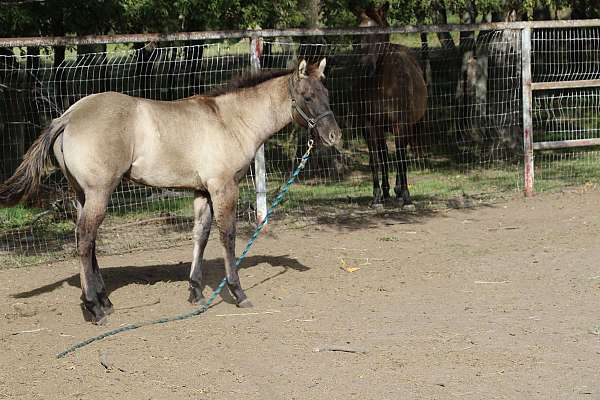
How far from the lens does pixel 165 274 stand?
7.77 meters

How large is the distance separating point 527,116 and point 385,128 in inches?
75.4

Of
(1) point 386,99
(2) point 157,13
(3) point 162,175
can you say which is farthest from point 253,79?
(2) point 157,13

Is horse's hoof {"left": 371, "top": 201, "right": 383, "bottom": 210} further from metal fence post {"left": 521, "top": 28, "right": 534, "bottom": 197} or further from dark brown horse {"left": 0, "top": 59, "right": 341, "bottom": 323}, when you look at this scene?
dark brown horse {"left": 0, "top": 59, "right": 341, "bottom": 323}

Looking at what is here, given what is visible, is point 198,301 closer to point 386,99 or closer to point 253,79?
point 253,79

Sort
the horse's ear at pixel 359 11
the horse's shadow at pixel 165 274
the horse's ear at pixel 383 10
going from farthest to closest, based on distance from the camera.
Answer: the horse's ear at pixel 359 11, the horse's ear at pixel 383 10, the horse's shadow at pixel 165 274

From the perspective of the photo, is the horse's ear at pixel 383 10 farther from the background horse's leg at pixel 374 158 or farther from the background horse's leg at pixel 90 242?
the background horse's leg at pixel 90 242

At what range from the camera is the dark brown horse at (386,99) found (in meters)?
10.6

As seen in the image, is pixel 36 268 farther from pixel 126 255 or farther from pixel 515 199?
pixel 515 199

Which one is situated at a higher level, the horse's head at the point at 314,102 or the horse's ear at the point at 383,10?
the horse's ear at the point at 383,10

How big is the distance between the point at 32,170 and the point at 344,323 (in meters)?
2.65

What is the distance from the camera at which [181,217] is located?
33.4 feet

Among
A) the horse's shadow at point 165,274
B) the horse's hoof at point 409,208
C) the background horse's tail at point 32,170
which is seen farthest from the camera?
the horse's hoof at point 409,208

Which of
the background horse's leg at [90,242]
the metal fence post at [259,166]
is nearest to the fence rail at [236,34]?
the metal fence post at [259,166]

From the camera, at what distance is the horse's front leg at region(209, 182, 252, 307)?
6469mm
